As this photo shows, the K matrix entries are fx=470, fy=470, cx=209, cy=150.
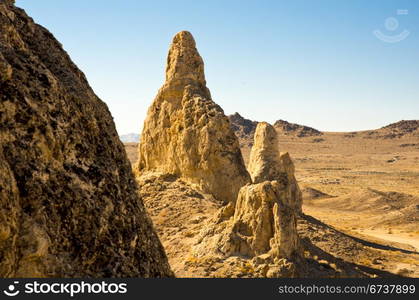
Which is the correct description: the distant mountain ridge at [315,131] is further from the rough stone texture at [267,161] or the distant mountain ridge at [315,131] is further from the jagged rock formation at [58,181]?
the jagged rock formation at [58,181]

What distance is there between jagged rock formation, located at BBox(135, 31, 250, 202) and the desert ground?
1236mm

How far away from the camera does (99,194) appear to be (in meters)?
4.98

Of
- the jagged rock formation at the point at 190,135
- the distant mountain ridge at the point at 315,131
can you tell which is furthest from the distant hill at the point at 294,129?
the jagged rock formation at the point at 190,135

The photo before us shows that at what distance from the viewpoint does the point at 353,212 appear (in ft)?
162

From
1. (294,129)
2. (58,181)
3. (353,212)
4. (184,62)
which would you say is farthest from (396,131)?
(58,181)

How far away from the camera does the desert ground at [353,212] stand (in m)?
20.0

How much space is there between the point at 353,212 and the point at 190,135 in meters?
33.3

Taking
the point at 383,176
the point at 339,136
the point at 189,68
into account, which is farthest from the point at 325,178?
the point at 339,136

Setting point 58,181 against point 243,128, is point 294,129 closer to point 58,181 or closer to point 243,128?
point 243,128

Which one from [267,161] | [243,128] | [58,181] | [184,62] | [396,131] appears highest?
Result: [243,128]

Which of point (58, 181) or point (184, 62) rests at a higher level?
point (184, 62)

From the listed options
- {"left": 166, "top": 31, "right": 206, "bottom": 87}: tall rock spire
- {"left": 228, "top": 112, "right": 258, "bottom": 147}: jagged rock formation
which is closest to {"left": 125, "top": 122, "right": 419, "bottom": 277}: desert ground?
{"left": 228, "top": 112, "right": 258, "bottom": 147}: jagged rock formation

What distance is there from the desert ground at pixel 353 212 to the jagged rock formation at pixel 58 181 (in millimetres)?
10573

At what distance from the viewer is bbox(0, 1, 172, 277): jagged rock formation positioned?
405 centimetres
